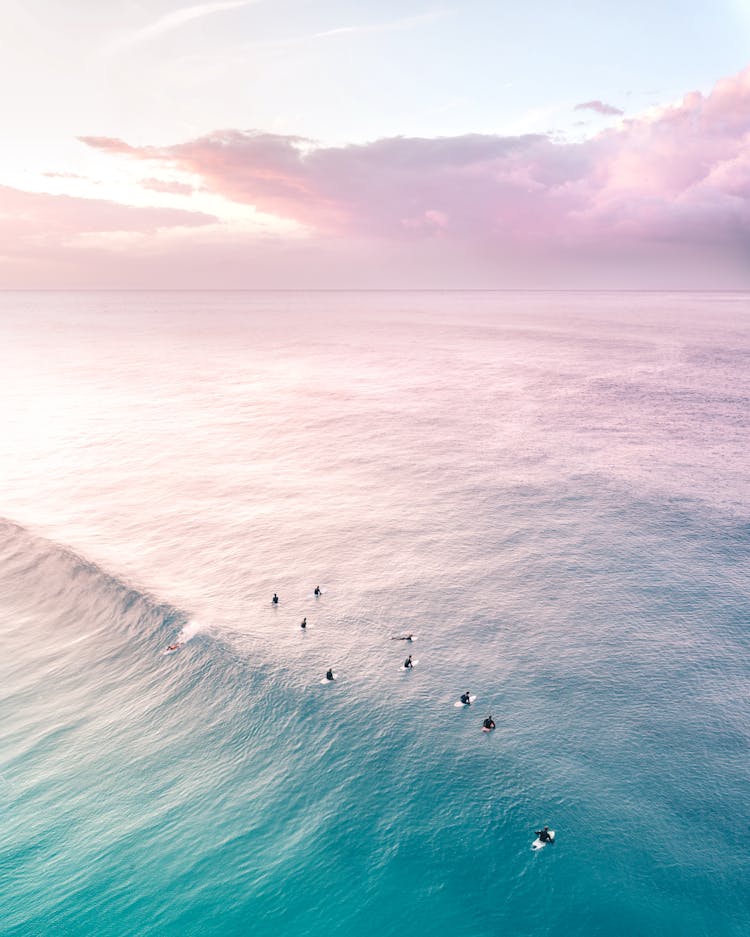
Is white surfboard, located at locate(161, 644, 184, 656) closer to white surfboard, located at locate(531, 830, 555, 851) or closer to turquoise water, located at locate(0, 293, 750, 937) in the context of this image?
turquoise water, located at locate(0, 293, 750, 937)

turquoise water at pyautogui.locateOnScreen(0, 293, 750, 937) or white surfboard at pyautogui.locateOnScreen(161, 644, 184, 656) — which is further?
white surfboard at pyautogui.locateOnScreen(161, 644, 184, 656)

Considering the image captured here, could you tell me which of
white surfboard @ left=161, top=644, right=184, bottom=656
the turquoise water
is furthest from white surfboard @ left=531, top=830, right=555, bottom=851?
white surfboard @ left=161, top=644, right=184, bottom=656

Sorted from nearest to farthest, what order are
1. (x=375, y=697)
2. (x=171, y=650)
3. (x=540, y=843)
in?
1. (x=540, y=843)
2. (x=375, y=697)
3. (x=171, y=650)

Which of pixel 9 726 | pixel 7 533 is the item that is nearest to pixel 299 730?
pixel 9 726

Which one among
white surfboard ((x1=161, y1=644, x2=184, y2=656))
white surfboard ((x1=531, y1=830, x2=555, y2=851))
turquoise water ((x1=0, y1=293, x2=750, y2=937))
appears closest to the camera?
turquoise water ((x1=0, y1=293, x2=750, y2=937))

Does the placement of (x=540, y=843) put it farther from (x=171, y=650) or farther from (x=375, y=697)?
(x=171, y=650)

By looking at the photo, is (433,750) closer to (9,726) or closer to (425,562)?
(425,562)

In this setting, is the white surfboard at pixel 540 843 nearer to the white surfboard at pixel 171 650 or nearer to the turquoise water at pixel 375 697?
the turquoise water at pixel 375 697

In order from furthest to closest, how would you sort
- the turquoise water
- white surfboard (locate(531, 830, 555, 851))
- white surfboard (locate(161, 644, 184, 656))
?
white surfboard (locate(161, 644, 184, 656))
white surfboard (locate(531, 830, 555, 851))
the turquoise water

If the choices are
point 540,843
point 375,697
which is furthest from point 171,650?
point 540,843
